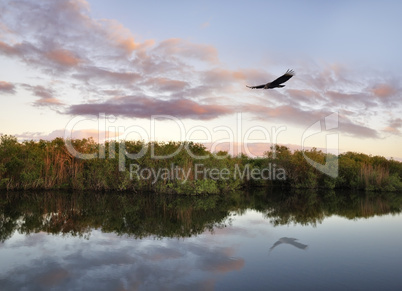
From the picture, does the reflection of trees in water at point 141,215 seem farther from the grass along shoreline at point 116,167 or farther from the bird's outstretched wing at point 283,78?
the bird's outstretched wing at point 283,78

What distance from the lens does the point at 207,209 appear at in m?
17.3

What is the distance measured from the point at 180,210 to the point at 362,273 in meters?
10.3

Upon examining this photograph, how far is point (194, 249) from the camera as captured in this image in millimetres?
9555

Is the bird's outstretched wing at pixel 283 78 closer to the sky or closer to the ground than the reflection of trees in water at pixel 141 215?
closer to the sky

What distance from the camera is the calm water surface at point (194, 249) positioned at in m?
A: 6.91

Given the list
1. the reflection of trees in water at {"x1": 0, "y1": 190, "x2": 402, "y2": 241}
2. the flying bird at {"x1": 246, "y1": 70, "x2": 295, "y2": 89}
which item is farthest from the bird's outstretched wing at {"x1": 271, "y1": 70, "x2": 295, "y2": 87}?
the reflection of trees in water at {"x1": 0, "y1": 190, "x2": 402, "y2": 241}

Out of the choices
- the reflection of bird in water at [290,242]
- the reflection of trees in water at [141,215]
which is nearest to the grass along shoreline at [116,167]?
the reflection of trees in water at [141,215]

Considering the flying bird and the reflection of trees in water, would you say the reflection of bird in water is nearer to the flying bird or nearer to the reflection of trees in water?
the reflection of trees in water

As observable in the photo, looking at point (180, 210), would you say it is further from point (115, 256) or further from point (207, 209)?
point (115, 256)

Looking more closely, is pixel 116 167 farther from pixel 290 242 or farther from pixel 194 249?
pixel 290 242

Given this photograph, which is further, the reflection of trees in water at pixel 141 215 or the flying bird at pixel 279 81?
the reflection of trees in water at pixel 141 215

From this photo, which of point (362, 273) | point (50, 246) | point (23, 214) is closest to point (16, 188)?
point (23, 214)

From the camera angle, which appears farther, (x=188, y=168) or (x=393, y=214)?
(x=188, y=168)

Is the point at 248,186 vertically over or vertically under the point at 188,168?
under
